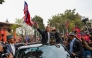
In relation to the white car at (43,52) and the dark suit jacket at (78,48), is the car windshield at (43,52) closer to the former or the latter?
the white car at (43,52)

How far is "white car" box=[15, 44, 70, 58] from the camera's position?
7160 millimetres

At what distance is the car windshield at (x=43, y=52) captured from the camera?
7.15 metres

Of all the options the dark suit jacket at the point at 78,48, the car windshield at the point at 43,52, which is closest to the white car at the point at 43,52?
the car windshield at the point at 43,52

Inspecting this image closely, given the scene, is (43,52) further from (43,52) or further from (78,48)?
(78,48)

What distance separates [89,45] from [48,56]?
287 centimetres

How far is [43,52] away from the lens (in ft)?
23.7

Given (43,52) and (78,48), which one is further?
(78,48)

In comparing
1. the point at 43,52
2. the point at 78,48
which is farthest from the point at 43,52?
the point at 78,48

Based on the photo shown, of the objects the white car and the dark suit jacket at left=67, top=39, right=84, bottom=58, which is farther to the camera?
the dark suit jacket at left=67, top=39, right=84, bottom=58

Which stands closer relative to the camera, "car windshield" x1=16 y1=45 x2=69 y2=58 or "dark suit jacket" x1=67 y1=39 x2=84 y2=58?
"car windshield" x1=16 y1=45 x2=69 y2=58

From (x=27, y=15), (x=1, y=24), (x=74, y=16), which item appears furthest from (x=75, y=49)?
(x=74, y=16)

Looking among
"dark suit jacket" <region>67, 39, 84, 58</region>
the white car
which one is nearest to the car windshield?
the white car

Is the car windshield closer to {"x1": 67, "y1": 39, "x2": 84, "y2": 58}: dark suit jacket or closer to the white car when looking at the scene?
the white car

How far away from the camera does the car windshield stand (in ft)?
23.5
